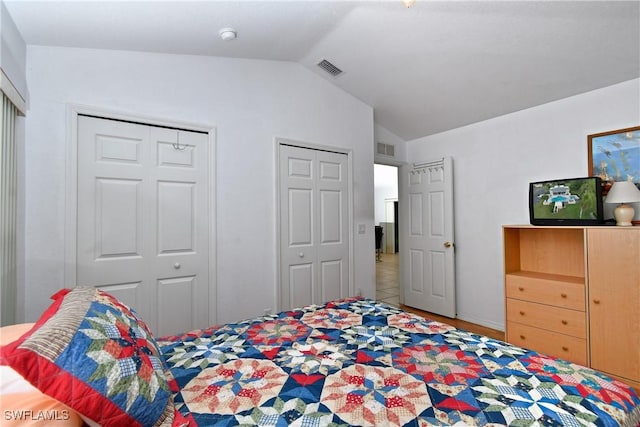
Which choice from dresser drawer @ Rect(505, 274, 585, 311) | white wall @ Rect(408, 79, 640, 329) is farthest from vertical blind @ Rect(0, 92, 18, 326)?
white wall @ Rect(408, 79, 640, 329)

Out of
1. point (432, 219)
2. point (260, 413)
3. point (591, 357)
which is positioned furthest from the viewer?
point (432, 219)

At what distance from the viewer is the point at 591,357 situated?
8.17 feet

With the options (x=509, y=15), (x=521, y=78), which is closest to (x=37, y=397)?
(x=509, y=15)

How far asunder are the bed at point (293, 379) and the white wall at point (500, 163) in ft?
7.91

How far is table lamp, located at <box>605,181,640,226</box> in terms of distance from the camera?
246 centimetres

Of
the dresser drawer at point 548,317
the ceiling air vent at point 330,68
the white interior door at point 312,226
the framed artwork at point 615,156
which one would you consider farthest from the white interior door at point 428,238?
the ceiling air vent at point 330,68

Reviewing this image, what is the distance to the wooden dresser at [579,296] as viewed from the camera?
234cm

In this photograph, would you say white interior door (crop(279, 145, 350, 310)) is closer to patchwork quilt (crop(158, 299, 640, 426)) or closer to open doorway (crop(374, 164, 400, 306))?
patchwork quilt (crop(158, 299, 640, 426))

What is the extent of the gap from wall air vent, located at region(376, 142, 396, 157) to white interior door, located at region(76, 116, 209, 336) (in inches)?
92.8

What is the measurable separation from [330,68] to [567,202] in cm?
256

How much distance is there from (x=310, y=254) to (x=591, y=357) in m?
2.52

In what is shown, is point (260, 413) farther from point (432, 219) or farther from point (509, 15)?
point (432, 219)

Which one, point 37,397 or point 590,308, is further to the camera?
point 590,308

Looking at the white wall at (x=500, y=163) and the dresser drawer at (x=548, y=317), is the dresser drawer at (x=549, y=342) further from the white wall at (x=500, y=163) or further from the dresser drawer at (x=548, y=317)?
the white wall at (x=500, y=163)
